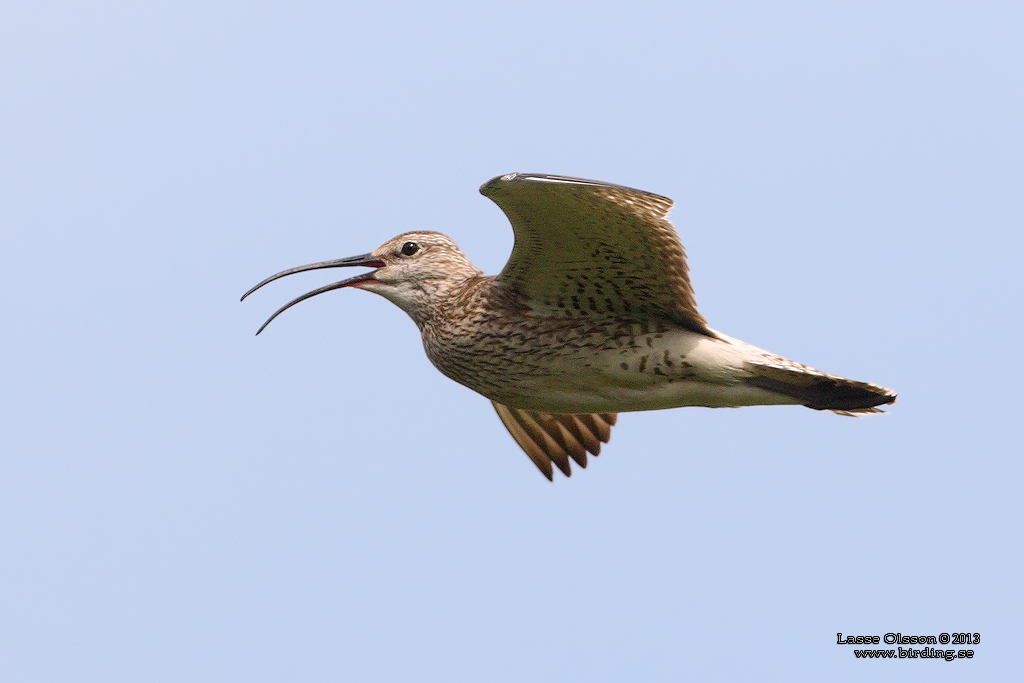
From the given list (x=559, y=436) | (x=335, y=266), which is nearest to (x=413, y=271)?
(x=335, y=266)

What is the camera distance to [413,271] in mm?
10047

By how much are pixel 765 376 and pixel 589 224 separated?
5.07 ft

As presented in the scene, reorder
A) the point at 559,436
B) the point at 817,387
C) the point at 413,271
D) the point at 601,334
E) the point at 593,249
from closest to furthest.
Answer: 1. the point at 593,249
2. the point at 817,387
3. the point at 601,334
4. the point at 413,271
5. the point at 559,436

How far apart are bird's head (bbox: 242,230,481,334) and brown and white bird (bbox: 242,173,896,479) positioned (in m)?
0.30

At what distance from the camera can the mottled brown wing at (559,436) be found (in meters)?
11.1

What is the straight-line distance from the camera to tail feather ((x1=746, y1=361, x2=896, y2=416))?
29.4ft

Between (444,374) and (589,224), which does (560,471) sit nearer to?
(444,374)

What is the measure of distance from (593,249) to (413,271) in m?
1.73

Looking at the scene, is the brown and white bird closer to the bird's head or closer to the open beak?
the bird's head

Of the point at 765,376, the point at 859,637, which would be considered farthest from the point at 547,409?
the point at 859,637

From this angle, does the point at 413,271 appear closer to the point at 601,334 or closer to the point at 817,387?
the point at 601,334

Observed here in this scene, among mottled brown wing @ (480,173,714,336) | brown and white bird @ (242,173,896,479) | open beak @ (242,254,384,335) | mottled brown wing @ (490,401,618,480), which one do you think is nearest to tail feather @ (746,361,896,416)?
brown and white bird @ (242,173,896,479)

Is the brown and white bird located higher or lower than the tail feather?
higher

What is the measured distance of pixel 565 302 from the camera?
9.16 m
